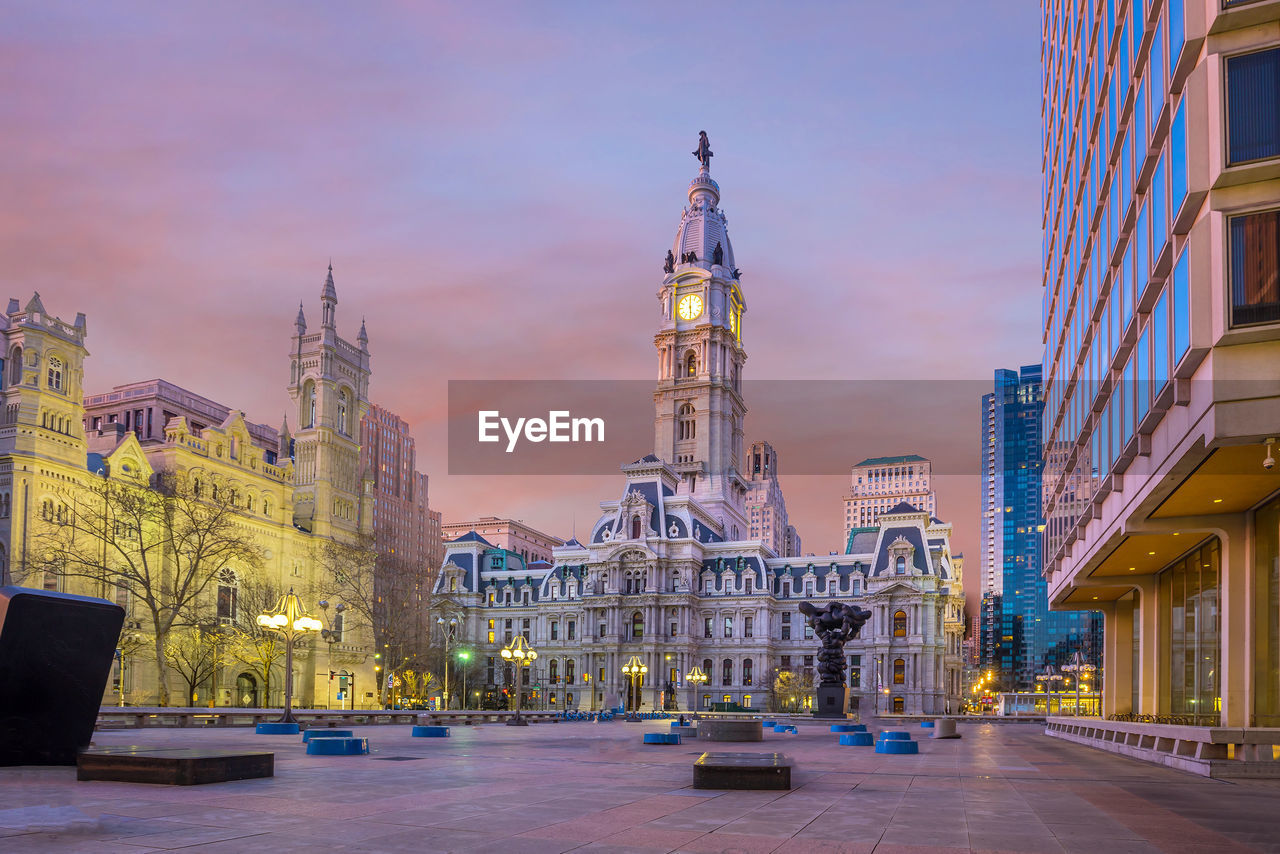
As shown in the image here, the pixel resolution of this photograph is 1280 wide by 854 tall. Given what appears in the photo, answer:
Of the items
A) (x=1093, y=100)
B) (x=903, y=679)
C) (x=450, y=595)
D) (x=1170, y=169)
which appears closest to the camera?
(x=1170, y=169)

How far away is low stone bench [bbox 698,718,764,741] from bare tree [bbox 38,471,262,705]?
42.2 meters

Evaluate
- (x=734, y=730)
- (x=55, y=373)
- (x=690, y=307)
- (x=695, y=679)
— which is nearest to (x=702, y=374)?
Result: (x=690, y=307)

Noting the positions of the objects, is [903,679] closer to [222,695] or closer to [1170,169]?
Result: [222,695]

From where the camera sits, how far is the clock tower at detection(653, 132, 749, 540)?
6038 inches

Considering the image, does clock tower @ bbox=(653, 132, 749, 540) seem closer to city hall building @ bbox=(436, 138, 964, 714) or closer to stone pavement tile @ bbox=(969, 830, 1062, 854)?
city hall building @ bbox=(436, 138, 964, 714)

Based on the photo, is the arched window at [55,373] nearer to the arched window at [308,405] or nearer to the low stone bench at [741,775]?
the arched window at [308,405]

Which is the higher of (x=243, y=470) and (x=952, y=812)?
(x=243, y=470)

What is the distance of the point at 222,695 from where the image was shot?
83375 mm

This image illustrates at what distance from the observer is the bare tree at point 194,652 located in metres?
72.8

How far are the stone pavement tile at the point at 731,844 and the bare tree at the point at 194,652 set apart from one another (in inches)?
2682

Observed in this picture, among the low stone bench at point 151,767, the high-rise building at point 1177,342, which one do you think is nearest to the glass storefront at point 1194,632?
the high-rise building at point 1177,342

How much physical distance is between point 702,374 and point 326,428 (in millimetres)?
70868

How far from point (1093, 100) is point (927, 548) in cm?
Result: 9208

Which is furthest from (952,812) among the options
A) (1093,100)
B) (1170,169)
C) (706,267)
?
(706,267)
